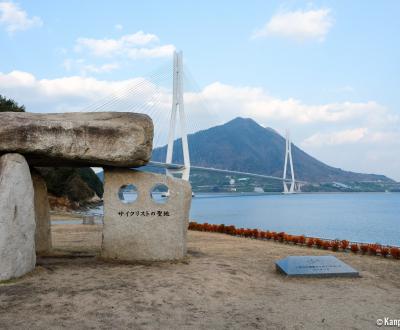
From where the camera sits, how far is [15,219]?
5.58 m

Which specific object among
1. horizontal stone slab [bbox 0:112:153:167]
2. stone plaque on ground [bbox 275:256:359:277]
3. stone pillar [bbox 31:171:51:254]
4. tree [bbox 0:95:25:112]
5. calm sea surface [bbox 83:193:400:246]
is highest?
tree [bbox 0:95:25:112]

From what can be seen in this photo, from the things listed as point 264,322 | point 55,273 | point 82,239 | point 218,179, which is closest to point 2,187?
point 55,273

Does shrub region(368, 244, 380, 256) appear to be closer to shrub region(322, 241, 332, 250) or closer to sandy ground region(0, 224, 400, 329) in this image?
shrub region(322, 241, 332, 250)

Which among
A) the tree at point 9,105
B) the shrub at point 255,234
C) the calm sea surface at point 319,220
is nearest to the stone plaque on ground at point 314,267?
the shrub at point 255,234

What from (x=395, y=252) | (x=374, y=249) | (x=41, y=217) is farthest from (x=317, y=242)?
(x=41, y=217)

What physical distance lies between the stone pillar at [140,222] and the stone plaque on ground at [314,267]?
1.71m

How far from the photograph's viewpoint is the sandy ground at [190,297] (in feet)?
13.8

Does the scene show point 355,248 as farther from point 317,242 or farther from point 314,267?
point 314,267

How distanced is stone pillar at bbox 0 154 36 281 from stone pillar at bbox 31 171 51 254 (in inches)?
68.8

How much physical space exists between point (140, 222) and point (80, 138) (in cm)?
167

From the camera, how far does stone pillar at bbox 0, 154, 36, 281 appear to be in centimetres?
539

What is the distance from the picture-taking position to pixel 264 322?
4281 mm

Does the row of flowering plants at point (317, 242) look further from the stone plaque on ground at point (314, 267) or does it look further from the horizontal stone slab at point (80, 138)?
the horizontal stone slab at point (80, 138)

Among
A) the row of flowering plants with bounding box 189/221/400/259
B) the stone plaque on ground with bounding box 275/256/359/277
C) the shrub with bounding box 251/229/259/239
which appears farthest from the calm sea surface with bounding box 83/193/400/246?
the stone plaque on ground with bounding box 275/256/359/277
